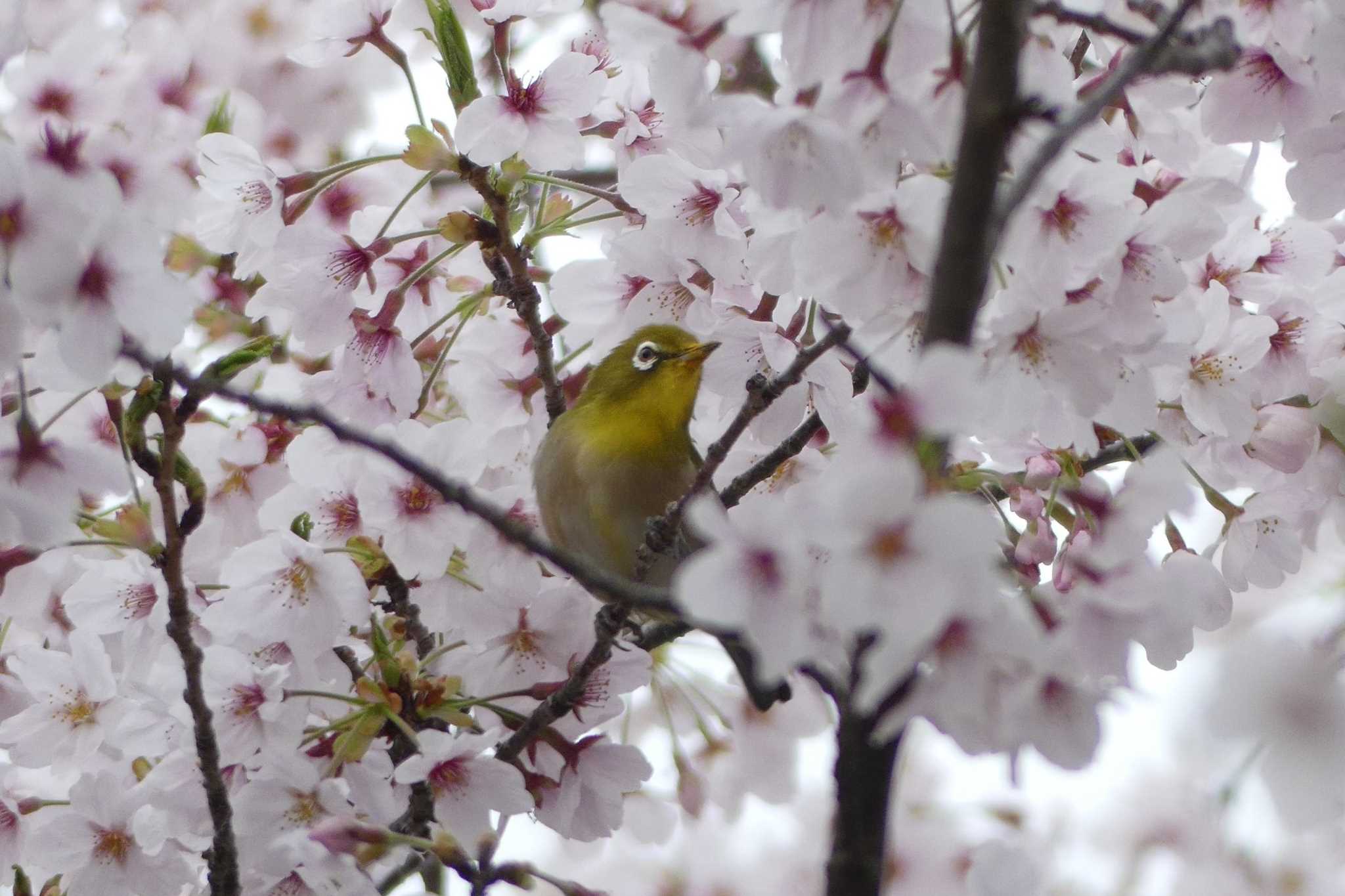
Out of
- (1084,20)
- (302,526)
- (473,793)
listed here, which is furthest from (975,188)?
(302,526)

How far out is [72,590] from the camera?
2945 millimetres

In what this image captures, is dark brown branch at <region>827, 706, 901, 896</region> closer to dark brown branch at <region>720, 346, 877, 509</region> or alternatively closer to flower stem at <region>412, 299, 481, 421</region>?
dark brown branch at <region>720, 346, 877, 509</region>

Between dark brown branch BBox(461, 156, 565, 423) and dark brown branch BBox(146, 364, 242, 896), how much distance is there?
894 millimetres

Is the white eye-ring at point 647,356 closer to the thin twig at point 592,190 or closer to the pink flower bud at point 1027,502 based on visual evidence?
the thin twig at point 592,190

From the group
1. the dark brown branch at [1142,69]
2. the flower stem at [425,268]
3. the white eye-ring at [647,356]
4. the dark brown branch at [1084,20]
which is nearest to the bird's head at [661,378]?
the white eye-ring at [647,356]

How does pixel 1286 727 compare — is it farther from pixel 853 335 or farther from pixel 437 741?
pixel 437 741

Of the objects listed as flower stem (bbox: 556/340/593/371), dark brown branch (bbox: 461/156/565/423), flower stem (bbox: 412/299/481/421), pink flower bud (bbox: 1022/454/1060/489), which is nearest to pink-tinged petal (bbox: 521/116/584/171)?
dark brown branch (bbox: 461/156/565/423)

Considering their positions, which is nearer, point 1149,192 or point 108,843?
point 1149,192

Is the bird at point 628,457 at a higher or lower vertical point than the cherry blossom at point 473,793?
lower

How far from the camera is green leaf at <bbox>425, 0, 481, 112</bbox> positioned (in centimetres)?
289

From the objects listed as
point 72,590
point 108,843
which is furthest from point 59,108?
point 108,843

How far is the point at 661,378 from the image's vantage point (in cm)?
389

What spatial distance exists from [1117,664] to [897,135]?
80cm

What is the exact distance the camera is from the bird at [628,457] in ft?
12.2
